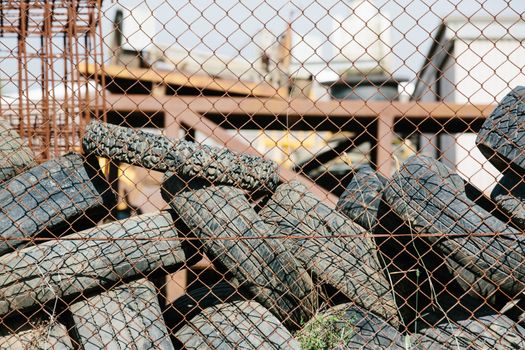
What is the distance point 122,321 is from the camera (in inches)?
122

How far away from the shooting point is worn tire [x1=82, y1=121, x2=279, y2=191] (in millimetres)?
3305

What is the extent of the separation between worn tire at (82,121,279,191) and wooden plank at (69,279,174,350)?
0.57m

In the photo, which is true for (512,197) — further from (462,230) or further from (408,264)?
(408,264)

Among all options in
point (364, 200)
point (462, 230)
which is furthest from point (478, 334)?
point (364, 200)

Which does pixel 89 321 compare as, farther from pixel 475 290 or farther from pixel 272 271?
pixel 475 290

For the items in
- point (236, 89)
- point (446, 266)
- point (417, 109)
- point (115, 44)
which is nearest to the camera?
point (446, 266)

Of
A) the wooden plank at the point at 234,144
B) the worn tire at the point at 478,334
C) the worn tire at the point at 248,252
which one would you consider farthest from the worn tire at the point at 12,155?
the worn tire at the point at 478,334

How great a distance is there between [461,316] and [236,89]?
13.9ft

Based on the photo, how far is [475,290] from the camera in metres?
3.23

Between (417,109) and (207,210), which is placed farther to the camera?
(417,109)

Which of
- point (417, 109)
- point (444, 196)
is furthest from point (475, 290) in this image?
point (417, 109)

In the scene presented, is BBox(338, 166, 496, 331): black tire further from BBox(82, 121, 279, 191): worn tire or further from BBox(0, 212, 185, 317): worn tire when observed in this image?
BBox(0, 212, 185, 317): worn tire

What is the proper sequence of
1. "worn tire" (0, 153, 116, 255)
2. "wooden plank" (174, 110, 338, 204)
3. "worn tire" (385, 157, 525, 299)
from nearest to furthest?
1. "worn tire" (385, 157, 525, 299)
2. "worn tire" (0, 153, 116, 255)
3. "wooden plank" (174, 110, 338, 204)

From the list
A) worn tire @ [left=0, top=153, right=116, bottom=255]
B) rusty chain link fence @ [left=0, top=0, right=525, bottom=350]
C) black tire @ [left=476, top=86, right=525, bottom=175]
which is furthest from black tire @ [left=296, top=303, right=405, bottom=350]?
worn tire @ [left=0, top=153, right=116, bottom=255]
